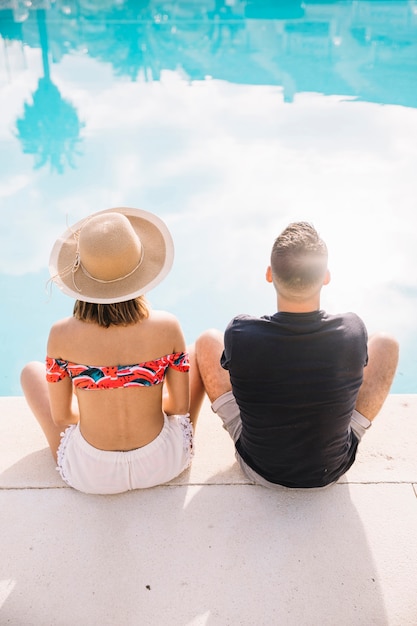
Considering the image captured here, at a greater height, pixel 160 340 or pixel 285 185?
pixel 160 340

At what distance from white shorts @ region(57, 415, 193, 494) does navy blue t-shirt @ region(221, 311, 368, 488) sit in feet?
1.11

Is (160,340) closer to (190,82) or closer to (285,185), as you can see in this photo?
(285,185)

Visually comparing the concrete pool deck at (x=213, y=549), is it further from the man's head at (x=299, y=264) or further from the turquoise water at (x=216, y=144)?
the turquoise water at (x=216, y=144)

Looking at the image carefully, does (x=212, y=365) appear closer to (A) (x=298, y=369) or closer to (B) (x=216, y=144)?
(A) (x=298, y=369)

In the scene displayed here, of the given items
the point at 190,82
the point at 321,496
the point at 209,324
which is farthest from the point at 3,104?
the point at 321,496

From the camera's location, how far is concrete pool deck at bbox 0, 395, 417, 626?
189 cm

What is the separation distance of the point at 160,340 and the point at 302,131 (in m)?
6.02

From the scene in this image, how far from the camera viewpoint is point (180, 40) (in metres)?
10.9

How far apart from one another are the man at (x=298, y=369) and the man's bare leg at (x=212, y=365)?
27cm

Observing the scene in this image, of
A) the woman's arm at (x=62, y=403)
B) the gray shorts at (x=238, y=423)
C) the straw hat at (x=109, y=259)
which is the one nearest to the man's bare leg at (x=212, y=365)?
the gray shorts at (x=238, y=423)

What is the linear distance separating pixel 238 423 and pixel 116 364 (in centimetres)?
58

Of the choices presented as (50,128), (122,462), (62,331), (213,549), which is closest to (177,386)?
(122,462)

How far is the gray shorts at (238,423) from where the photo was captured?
233cm

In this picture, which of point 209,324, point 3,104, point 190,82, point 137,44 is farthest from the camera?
point 137,44
